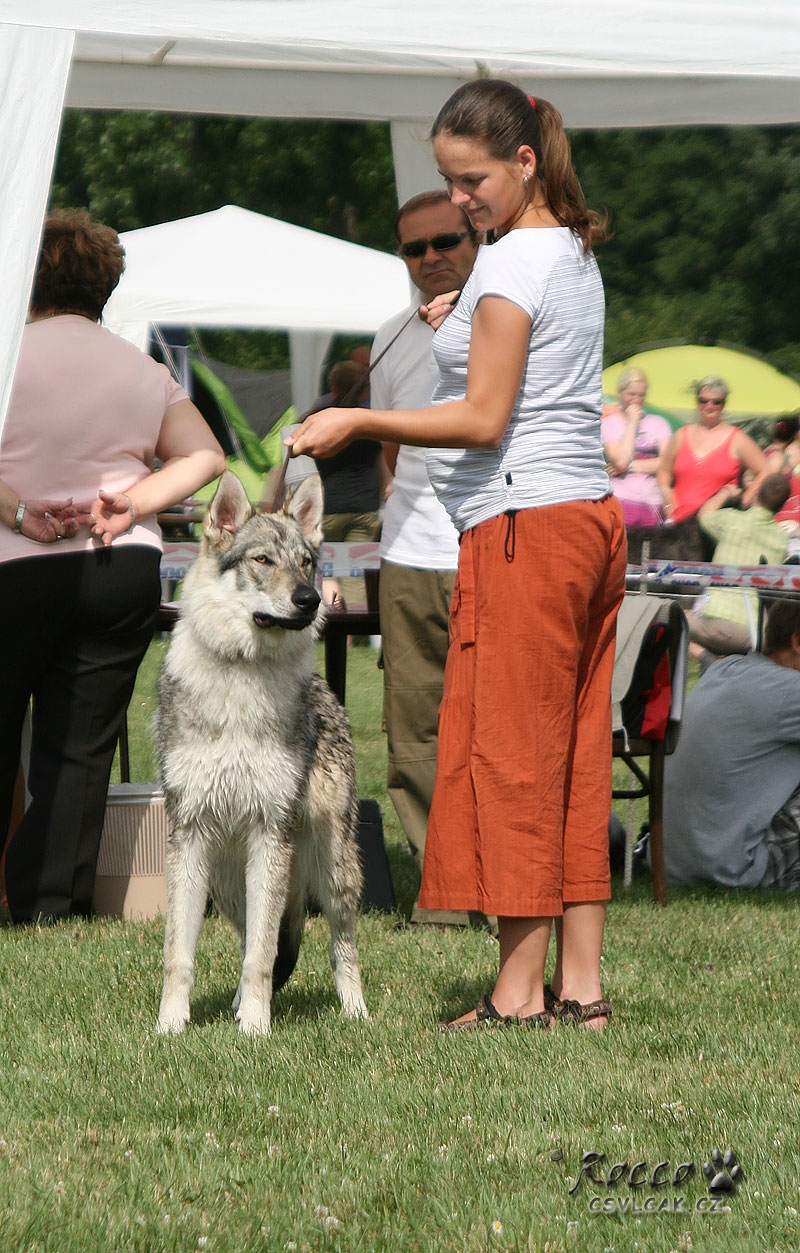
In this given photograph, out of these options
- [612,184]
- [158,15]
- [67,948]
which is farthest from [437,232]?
[612,184]

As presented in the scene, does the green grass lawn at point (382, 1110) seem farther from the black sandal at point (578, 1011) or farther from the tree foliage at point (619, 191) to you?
the tree foliage at point (619, 191)

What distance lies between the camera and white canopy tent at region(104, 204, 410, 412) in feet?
40.0

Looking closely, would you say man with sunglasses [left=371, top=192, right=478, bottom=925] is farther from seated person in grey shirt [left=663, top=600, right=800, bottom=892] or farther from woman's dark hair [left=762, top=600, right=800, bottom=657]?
woman's dark hair [left=762, top=600, right=800, bottom=657]

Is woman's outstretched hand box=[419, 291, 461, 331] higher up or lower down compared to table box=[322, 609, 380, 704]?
higher up

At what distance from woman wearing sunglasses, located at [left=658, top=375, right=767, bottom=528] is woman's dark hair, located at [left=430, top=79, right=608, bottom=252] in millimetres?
6118

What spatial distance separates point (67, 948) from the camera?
4664 millimetres

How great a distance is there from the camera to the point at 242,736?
3846 mm

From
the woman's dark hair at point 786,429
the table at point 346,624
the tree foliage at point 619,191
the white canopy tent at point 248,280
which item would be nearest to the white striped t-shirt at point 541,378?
the table at point 346,624

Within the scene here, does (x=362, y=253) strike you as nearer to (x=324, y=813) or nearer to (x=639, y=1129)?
(x=324, y=813)

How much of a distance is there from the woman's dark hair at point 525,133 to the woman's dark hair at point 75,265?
1712 mm

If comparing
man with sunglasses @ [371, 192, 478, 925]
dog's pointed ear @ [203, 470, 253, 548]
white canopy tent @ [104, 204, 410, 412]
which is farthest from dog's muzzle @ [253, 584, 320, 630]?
white canopy tent @ [104, 204, 410, 412]

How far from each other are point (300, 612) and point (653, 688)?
248cm

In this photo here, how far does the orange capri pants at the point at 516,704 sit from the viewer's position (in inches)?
135

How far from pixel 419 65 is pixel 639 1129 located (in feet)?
14.2
